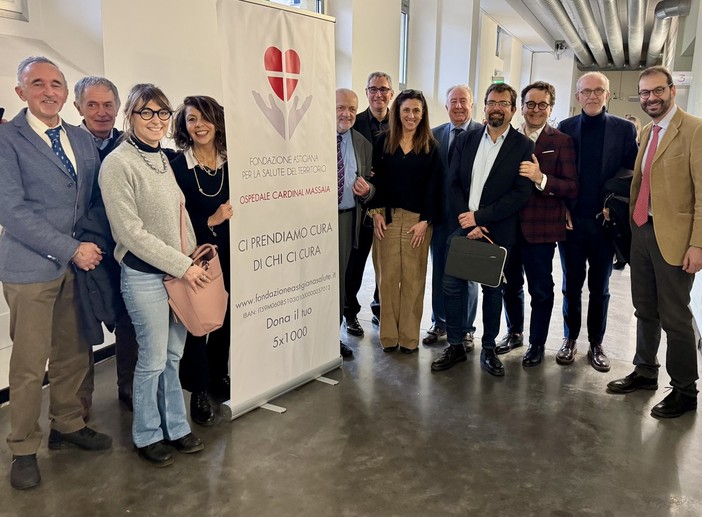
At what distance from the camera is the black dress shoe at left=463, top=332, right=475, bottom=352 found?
13.0 ft

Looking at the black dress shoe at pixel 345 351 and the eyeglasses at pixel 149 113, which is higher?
the eyeglasses at pixel 149 113

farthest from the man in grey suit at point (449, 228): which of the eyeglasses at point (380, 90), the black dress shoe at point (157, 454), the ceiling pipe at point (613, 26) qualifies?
the ceiling pipe at point (613, 26)

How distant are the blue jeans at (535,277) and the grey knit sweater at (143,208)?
2112mm

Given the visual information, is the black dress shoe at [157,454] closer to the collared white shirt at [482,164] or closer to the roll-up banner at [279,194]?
the roll-up banner at [279,194]

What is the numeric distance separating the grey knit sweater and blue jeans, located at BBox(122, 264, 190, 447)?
0.13 meters

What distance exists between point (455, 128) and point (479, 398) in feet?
6.04

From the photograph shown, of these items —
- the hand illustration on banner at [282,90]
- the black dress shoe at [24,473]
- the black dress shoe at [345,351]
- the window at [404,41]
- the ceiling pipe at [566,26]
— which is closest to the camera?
the black dress shoe at [24,473]

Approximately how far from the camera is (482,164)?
339 centimetres

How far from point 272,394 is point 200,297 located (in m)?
0.91

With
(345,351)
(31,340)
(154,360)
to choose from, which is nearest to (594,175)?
(345,351)

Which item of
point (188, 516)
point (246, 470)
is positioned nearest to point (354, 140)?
point (246, 470)

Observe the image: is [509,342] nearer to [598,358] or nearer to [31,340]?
[598,358]

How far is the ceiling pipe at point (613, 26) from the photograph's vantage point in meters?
8.38

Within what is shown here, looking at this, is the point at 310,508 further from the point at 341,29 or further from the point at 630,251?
the point at 341,29
